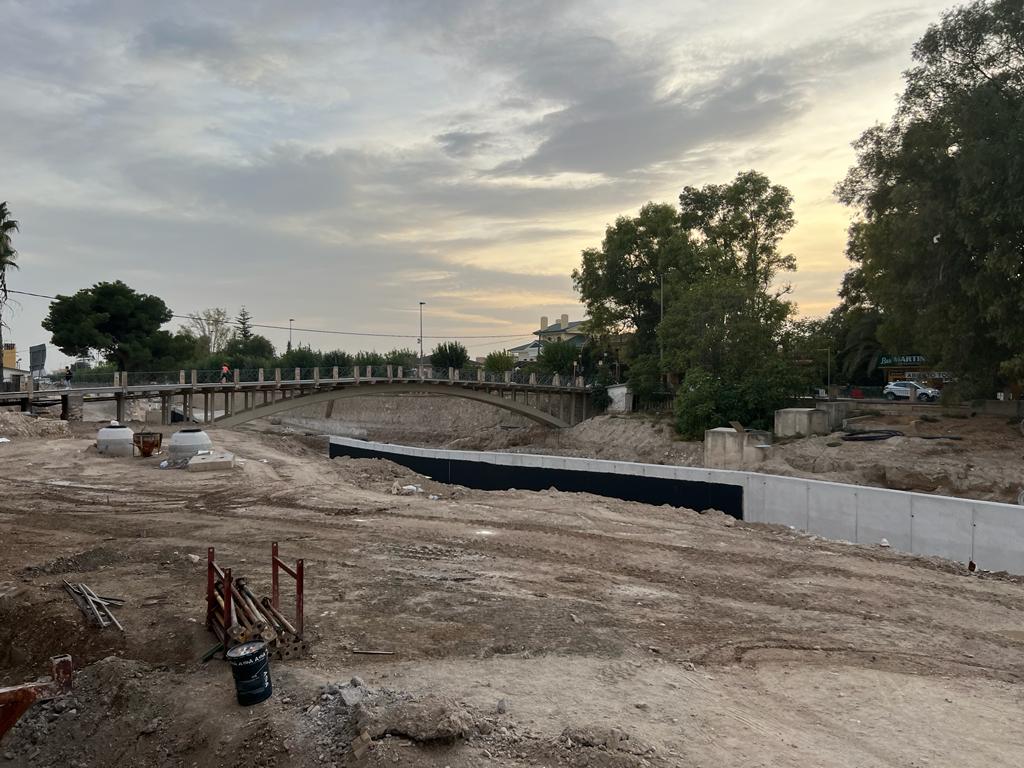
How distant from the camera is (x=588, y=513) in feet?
56.9

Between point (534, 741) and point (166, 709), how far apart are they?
13.2 ft

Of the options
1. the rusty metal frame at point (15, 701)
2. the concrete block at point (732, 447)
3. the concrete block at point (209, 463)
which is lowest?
the concrete block at point (732, 447)

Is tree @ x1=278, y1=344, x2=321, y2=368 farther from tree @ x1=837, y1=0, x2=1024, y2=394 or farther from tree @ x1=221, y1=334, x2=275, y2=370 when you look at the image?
tree @ x1=837, y1=0, x2=1024, y2=394

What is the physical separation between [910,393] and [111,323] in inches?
2309

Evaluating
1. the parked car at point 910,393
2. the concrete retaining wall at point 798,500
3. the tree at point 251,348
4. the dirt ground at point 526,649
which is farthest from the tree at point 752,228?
the tree at point 251,348

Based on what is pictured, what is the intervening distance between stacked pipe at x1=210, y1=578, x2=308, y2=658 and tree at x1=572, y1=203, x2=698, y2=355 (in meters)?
54.6

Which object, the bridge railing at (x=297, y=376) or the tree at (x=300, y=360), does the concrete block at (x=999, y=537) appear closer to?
the bridge railing at (x=297, y=376)

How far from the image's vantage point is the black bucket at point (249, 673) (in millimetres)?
6785

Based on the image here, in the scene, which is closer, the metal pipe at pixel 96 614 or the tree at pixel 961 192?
the metal pipe at pixel 96 614

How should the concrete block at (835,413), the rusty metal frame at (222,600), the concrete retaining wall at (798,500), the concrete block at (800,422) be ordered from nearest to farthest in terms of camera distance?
the rusty metal frame at (222,600) < the concrete retaining wall at (798,500) < the concrete block at (800,422) < the concrete block at (835,413)

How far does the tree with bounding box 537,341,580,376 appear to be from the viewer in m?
70.8

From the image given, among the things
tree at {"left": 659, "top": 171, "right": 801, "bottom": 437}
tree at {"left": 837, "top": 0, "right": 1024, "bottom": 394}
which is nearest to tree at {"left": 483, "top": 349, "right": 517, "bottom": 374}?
tree at {"left": 659, "top": 171, "right": 801, "bottom": 437}

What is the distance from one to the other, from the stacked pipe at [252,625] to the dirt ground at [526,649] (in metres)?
0.26

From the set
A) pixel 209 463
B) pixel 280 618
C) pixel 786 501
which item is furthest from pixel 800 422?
pixel 280 618
